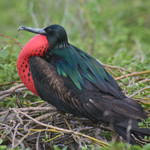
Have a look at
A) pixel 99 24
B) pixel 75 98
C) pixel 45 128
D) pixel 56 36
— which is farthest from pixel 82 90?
pixel 99 24

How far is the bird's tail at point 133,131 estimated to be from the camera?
7.48 ft

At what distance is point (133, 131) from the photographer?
2336 millimetres

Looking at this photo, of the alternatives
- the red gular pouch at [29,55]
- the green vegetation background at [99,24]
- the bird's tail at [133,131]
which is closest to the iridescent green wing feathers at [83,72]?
the red gular pouch at [29,55]

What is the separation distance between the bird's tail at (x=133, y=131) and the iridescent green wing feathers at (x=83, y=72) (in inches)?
9.7

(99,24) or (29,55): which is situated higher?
(29,55)

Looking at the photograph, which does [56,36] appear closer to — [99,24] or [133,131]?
[133,131]

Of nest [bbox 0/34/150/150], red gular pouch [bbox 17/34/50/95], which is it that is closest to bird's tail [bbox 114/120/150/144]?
nest [bbox 0/34/150/150]

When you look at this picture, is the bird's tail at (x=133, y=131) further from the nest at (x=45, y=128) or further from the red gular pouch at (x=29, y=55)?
the red gular pouch at (x=29, y=55)

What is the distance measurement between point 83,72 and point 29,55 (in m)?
0.45

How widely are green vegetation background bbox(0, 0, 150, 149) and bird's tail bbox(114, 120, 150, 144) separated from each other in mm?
1047

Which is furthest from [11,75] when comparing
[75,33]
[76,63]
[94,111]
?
[75,33]

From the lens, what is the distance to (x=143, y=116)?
7.77 feet

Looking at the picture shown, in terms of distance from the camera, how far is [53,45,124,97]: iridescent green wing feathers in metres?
2.47

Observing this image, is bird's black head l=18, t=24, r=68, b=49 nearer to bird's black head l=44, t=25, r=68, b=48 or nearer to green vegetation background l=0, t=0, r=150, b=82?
bird's black head l=44, t=25, r=68, b=48
